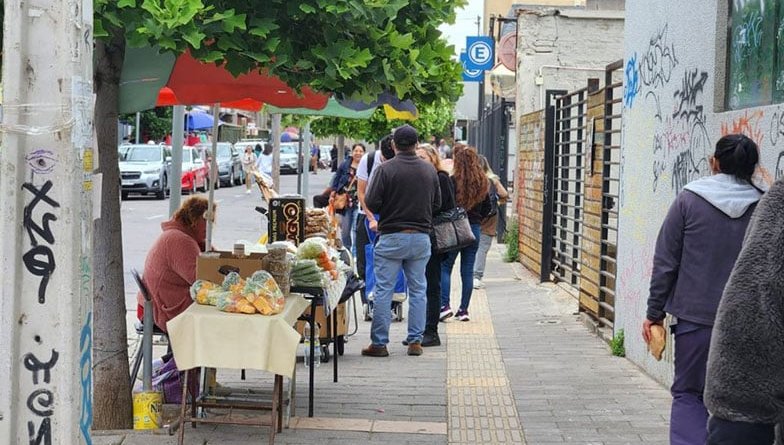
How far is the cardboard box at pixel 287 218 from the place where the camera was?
923 cm

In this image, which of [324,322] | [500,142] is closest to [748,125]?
[324,322]

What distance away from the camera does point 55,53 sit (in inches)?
150

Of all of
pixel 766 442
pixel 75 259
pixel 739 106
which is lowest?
pixel 766 442

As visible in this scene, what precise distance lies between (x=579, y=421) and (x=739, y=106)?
7.19 feet

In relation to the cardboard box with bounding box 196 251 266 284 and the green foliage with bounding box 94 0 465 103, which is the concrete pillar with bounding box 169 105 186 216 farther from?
the green foliage with bounding box 94 0 465 103

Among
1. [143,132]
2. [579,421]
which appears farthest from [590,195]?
[143,132]

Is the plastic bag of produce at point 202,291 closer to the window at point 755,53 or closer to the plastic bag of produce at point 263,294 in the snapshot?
the plastic bag of produce at point 263,294

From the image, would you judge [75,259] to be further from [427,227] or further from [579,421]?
[427,227]

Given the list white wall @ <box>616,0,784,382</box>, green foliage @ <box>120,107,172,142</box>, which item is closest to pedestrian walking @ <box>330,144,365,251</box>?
white wall @ <box>616,0,784,382</box>

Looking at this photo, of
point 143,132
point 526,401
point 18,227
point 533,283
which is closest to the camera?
point 18,227

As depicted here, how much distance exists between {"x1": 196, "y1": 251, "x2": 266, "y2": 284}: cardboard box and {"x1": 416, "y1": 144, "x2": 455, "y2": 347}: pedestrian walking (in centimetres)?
348

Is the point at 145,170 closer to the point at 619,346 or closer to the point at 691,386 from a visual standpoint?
the point at 619,346

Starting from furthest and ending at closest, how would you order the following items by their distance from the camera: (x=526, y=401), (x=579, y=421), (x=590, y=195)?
(x=590, y=195) → (x=526, y=401) → (x=579, y=421)

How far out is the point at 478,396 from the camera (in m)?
8.07
